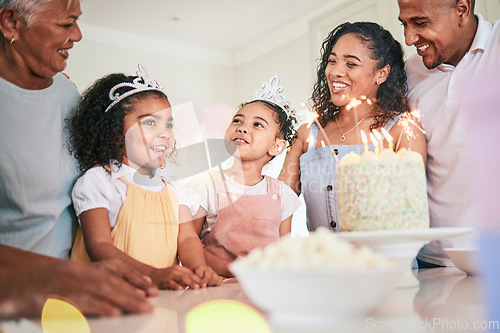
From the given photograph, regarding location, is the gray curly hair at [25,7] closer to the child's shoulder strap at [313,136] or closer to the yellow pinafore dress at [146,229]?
the yellow pinafore dress at [146,229]

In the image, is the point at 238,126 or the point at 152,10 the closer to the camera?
the point at 238,126

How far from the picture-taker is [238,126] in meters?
1.22

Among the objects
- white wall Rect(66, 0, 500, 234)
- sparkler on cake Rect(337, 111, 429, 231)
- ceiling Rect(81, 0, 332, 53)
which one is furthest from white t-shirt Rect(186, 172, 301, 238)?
ceiling Rect(81, 0, 332, 53)

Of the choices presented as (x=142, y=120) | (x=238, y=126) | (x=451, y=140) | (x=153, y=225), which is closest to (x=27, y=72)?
(x=142, y=120)

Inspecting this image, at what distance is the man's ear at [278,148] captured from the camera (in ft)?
4.08

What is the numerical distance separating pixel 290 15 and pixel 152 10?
2.21 ft

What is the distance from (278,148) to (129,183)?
18.6 inches

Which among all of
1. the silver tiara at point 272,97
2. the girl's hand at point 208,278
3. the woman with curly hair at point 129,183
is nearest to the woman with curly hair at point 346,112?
the silver tiara at point 272,97

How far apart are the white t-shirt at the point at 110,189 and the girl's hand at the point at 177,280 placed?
8.7 inches

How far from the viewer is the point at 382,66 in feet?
3.87

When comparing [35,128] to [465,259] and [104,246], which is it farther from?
[465,259]

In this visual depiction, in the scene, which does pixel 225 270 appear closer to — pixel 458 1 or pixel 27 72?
pixel 27 72

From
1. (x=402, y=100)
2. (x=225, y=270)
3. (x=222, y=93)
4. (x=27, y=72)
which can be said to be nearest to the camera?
(x=27, y=72)

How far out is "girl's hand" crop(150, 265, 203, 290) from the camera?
70 centimetres
